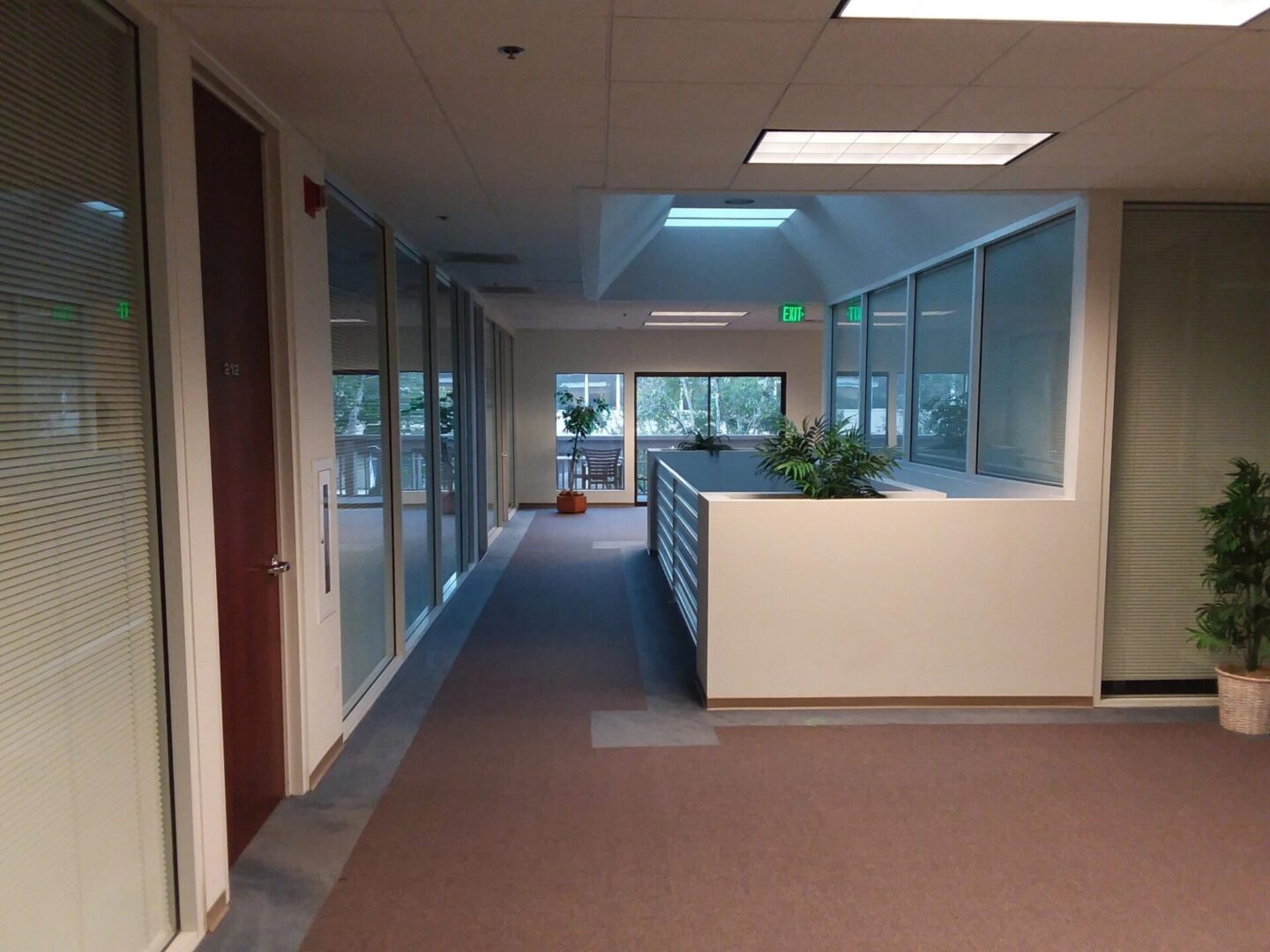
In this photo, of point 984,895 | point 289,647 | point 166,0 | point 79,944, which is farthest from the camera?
point 289,647

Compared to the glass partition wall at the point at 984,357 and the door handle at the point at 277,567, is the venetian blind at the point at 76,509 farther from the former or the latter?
the glass partition wall at the point at 984,357

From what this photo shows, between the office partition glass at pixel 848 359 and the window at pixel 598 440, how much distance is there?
4294 mm

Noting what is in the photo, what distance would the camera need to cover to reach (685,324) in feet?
36.0

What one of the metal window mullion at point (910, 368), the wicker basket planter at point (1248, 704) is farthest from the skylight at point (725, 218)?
the wicker basket planter at point (1248, 704)

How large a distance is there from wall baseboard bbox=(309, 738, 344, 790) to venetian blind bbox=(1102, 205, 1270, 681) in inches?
143

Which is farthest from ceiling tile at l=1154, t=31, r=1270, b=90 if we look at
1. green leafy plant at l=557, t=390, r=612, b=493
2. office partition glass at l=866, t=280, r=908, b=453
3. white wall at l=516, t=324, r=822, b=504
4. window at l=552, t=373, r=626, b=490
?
window at l=552, t=373, r=626, b=490

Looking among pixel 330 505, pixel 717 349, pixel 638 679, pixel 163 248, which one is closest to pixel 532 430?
pixel 717 349

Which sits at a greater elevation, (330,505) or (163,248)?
(163,248)

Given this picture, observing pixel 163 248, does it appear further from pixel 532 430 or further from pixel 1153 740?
pixel 532 430

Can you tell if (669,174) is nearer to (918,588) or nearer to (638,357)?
(918,588)

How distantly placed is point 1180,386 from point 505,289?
5.21 meters

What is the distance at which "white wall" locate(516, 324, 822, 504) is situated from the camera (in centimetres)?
1185

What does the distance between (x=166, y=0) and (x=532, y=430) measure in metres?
9.88

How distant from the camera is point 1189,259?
13.4 feet
